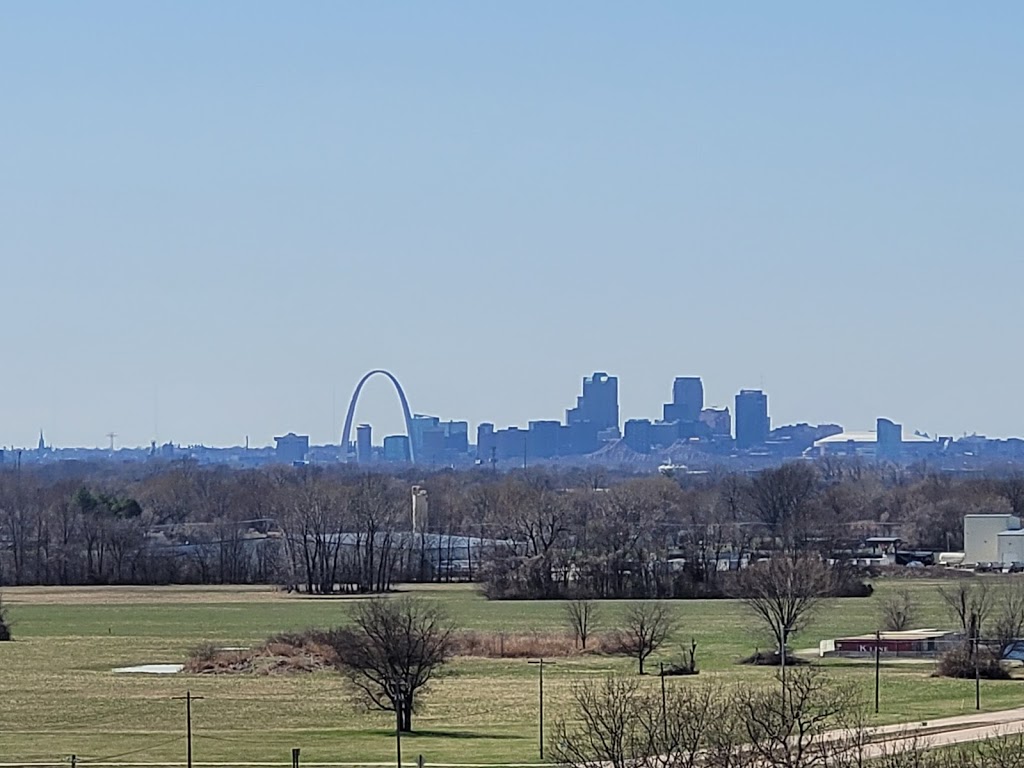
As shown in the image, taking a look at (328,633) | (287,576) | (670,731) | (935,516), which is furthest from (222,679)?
(935,516)

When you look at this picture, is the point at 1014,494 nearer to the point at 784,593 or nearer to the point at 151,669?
the point at 784,593

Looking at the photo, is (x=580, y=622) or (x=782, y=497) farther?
(x=782, y=497)

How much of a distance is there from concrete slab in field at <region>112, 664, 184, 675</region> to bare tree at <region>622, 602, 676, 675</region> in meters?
Answer: 14.4

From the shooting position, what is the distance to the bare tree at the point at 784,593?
227ft

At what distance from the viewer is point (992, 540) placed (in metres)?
118

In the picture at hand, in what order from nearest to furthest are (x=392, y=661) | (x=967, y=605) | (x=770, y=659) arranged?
(x=392, y=661) → (x=770, y=659) → (x=967, y=605)

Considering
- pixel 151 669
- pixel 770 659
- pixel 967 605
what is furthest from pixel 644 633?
pixel 151 669

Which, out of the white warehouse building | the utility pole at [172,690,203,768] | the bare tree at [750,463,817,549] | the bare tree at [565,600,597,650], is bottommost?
the utility pole at [172,690,203,768]

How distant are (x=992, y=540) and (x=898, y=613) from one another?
42.9 metres

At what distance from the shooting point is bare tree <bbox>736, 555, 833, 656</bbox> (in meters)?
69.1

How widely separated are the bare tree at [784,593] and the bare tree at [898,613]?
8.83ft

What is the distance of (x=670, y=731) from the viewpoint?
93.5 ft

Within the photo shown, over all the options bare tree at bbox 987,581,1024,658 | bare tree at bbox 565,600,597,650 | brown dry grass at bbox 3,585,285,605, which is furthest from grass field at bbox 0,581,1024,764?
brown dry grass at bbox 3,585,285,605

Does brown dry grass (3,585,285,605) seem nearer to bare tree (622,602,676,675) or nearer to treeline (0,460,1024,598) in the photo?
treeline (0,460,1024,598)
